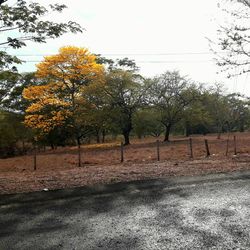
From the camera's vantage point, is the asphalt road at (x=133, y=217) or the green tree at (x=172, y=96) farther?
the green tree at (x=172, y=96)

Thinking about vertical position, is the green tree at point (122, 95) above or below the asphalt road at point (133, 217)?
above

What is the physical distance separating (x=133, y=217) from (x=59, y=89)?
129 ft

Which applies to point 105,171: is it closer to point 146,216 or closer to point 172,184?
point 172,184

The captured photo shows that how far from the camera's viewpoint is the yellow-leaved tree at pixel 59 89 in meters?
45.0

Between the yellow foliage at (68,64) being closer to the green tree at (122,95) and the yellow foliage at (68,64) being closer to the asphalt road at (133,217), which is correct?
the green tree at (122,95)

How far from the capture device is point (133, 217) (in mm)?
8375

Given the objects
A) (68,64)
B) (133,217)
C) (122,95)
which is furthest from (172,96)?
(133,217)

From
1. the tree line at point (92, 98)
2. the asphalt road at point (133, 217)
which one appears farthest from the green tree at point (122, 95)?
the asphalt road at point (133, 217)

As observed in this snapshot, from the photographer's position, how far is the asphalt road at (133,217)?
6824 mm

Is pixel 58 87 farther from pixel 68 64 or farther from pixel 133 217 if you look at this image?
pixel 133 217

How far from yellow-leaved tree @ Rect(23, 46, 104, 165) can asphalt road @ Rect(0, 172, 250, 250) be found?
34.0m

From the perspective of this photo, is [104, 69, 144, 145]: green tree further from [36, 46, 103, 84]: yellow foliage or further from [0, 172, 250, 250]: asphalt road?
[0, 172, 250, 250]: asphalt road

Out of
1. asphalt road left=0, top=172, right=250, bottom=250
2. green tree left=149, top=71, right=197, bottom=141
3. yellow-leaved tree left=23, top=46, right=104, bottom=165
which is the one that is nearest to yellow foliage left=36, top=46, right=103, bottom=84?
yellow-leaved tree left=23, top=46, right=104, bottom=165

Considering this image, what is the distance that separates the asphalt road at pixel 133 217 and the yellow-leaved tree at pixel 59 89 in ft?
111
